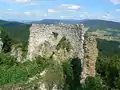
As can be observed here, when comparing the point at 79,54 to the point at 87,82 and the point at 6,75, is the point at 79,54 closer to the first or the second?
the point at 87,82

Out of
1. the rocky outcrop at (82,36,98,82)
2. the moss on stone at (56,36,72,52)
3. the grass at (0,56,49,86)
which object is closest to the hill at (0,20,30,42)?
the moss on stone at (56,36,72,52)

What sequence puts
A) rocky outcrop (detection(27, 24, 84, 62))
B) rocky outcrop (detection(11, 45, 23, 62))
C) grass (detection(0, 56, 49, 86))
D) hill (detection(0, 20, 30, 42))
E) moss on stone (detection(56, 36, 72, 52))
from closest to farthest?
grass (detection(0, 56, 49, 86)) < rocky outcrop (detection(27, 24, 84, 62)) < moss on stone (detection(56, 36, 72, 52)) < rocky outcrop (detection(11, 45, 23, 62)) < hill (detection(0, 20, 30, 42))

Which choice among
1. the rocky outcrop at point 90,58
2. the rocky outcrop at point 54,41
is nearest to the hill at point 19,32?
the rocky outcrop at point 54,41

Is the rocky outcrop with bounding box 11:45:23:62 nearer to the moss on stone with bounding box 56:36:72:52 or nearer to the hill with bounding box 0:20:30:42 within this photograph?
the moss on stone with bounding box 56:36:72:52

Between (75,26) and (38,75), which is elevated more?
(75,26)

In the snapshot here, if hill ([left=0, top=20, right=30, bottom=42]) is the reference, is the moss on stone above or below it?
above

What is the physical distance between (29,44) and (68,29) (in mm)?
Result: 3969

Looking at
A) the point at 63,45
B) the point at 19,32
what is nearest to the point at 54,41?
the point at 63,45

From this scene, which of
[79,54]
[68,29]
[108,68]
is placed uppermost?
[68,29]

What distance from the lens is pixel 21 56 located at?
29828 mm

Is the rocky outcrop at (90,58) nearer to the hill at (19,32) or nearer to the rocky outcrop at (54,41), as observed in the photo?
the rocky outcrop at (54,41)

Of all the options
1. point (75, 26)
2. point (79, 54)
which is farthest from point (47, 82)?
point (75, 26)

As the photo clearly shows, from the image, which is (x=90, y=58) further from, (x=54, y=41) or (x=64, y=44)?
(x=54, y=41)

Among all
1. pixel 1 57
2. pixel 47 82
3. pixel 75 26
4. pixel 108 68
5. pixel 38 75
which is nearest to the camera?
pixel 47 82
